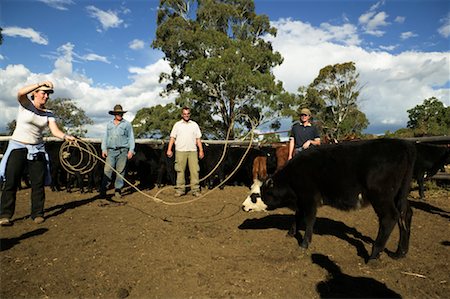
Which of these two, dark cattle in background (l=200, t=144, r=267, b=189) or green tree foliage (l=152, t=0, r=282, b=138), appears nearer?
dark cattle in background (l=200, t=144, r=267, b=189)

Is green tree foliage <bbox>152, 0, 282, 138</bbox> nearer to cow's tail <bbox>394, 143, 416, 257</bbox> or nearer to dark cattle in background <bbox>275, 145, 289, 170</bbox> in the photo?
dark cattle in background <bbox>275, 145, 289, 170</bbox>

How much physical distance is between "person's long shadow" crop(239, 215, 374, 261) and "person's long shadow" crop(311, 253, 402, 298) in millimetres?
831

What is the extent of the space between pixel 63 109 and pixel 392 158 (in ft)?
97.4

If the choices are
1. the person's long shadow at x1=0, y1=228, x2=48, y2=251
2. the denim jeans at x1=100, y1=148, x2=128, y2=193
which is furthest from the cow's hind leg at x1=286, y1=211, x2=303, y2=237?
the denim jeans at x1=100, y1=148, x2=128, y2=193

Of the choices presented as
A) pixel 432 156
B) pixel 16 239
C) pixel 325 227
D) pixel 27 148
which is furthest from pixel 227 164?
pixel 16 239

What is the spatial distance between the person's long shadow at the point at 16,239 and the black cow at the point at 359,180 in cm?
411

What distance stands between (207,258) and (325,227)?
2612mm

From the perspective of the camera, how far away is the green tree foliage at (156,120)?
24578mm

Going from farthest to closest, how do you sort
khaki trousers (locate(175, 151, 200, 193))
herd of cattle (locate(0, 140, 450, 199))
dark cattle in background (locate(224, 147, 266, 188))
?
dark cattle in background (locate(224, 147, 266, 188)), herd of cattle (locate(0, 140, 450, 199)), khaki trousers (locate(175, 151, 200, 193))

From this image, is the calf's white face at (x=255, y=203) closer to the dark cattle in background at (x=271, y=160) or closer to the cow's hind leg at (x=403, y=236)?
the cow's hind leg at (x=403, y=236)

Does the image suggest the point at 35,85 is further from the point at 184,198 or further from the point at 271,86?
the point at 271,86

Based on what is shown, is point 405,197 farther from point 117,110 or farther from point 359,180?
point 117,110

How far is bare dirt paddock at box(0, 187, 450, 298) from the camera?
346 cm

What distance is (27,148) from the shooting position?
546cm
